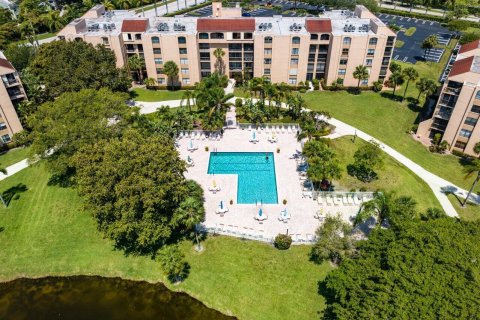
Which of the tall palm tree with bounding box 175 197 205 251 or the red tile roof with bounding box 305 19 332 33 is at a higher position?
the red tile roof with bounding box 305 19 332 33

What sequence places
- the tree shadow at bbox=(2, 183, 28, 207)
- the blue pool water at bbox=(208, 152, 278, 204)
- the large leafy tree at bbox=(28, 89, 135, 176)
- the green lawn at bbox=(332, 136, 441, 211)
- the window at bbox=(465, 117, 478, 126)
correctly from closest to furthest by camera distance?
1. the large leafy tree at bbox=(28, 89, 135, 176)
2. the blue pool water at bbox=(208, 152, 278, 204)
3. the green lawn at bbox=(332, 136, 441, 211)
4. the tree shadow at bbox=(2, 183, 28, 207)
5. the window at bbox=(465, 117, 478, 126)

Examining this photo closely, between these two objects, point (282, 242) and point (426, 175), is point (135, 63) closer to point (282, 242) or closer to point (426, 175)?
point (282, 242)

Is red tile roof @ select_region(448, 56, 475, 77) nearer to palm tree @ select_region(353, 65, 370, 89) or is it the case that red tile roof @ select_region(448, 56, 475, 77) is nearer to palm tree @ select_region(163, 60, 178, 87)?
palm tree @ select_region(353, 65, 370, 89)

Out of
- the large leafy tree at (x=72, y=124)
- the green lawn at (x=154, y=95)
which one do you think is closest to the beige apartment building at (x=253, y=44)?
the green lawn at (x=154, y=95)

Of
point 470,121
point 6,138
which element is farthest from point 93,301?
point 470,121

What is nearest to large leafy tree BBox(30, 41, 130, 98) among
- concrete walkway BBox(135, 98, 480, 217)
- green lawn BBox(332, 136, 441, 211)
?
concrete walkway BBox(135, 98, 480, 217)
